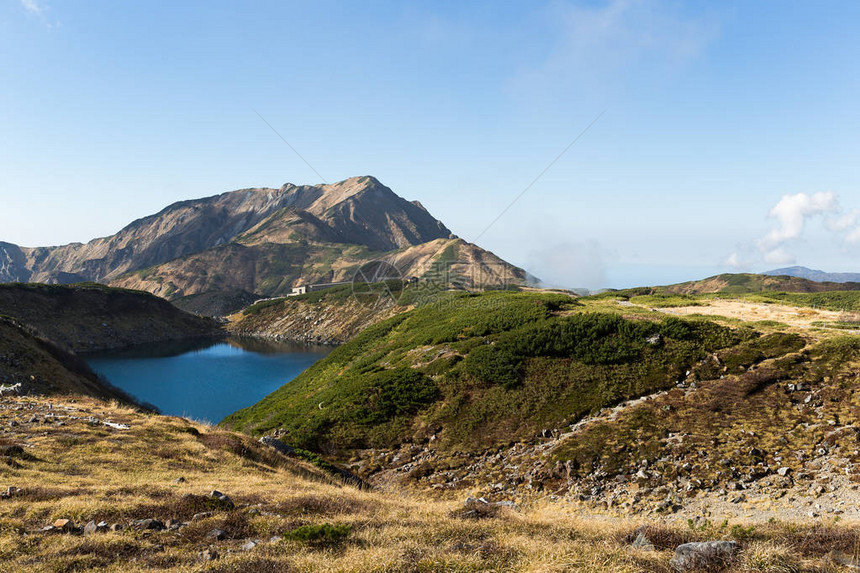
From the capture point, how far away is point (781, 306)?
48438 mm

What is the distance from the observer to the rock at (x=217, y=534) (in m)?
12.5

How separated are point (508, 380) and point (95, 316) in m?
162

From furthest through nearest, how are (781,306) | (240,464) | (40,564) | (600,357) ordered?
1. (781,306)
2. (600,357)
3. (240,464)
4. (40,564)

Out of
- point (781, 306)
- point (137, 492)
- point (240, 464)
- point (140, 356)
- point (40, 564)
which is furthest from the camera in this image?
point (140, 356)

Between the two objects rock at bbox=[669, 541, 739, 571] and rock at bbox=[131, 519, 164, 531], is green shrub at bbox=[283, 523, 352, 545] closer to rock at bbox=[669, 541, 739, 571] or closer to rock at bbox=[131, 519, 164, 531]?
rock at bbox=[131, 519, 164, 531]

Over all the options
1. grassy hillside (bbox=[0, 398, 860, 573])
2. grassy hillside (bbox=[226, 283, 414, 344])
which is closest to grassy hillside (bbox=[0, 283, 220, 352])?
grassy hillside (bbox=[226, 283, 414, 344])

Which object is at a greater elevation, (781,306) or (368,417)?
(781,306)

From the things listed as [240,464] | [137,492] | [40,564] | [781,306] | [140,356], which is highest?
[781,306]

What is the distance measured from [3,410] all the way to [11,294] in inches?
5860

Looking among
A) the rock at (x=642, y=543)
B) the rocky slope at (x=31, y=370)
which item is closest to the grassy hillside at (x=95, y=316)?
the rocky slope at (x=31, y=370)

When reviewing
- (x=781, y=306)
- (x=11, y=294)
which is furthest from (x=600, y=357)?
(x=11, y=294)

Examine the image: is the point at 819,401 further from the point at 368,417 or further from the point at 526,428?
the point at 368,417

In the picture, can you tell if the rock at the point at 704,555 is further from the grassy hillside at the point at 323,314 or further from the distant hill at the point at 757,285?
the distant hill at the point at 757,285

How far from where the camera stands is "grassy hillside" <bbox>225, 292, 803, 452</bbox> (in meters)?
32.6
